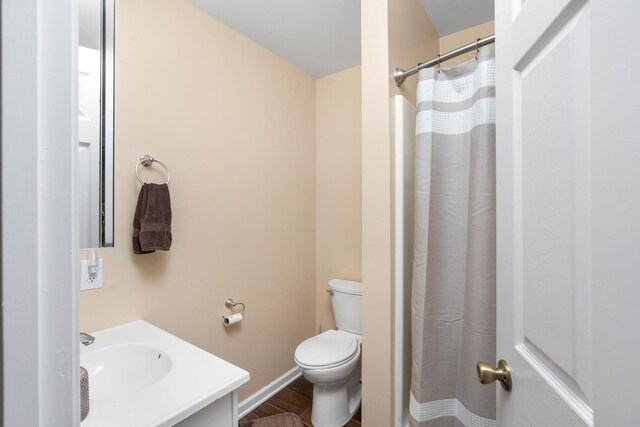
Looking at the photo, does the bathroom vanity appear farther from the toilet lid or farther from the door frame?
the toilet lid

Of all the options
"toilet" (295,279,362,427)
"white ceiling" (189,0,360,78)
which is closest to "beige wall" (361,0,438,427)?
"toilet" (295,279,362,427)

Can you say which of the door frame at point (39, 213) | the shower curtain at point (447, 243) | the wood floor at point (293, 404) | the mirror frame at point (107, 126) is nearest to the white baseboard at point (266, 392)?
the wood floor at point (293, 404)

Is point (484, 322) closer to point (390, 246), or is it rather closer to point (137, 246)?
point (390, 246)

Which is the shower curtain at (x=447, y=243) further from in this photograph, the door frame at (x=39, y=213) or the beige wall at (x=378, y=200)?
the door frame at (x=39, y=213)

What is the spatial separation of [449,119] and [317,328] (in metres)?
1.96

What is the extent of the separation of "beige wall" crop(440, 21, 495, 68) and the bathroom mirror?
1.96m

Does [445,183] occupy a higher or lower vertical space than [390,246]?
higher

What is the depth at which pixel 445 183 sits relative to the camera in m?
1.28

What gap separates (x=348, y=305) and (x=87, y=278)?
154cm

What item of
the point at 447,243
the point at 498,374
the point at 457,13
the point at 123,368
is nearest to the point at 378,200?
the point at 447,243

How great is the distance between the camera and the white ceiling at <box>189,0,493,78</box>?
5.41ft

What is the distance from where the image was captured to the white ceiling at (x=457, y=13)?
1659mm

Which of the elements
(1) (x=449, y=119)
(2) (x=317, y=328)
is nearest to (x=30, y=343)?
(1) (x=449, y=119)

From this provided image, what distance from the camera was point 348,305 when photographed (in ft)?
6.91
